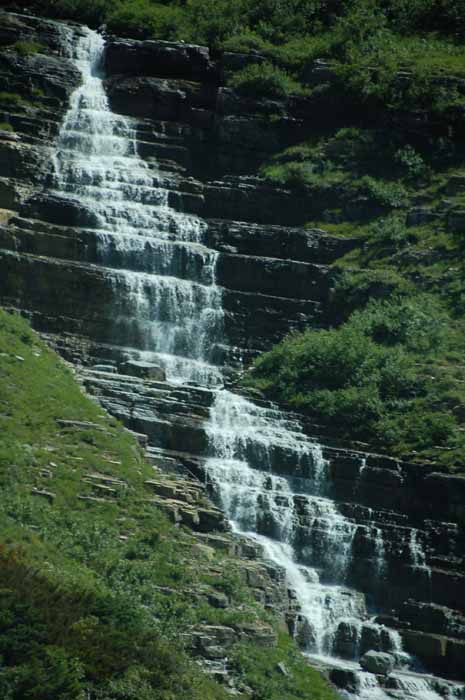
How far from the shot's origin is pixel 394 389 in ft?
182

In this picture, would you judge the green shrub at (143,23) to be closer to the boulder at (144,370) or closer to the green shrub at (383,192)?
the green shrub at (383,192)

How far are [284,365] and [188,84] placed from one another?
73.1 feet

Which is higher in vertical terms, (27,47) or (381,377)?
(27,47)

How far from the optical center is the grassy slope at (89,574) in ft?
105

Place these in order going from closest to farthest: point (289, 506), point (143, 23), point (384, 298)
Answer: point (289, 506) < point (384, 298) < point (143, 23)

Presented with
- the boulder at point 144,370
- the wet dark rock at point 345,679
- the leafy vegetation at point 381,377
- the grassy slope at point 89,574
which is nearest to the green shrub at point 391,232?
the leafy vegetation at point 381,377

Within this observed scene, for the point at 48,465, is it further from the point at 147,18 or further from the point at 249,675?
the point at 147,18

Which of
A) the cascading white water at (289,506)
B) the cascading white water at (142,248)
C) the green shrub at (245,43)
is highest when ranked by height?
the green shrub at (245,43)

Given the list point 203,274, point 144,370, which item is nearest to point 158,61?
point 203,274

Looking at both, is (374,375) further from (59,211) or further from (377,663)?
(59,211)

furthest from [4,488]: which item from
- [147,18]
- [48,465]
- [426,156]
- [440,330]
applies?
[147,18]

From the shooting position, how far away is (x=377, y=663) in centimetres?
4250

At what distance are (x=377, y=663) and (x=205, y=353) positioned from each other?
2076cm

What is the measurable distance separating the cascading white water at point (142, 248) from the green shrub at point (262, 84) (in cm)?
707
